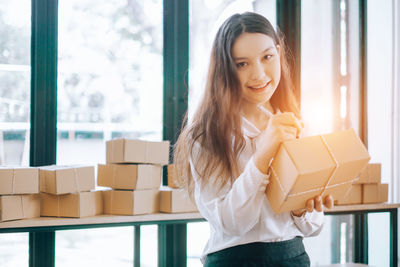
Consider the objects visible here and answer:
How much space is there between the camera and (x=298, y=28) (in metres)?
2.90

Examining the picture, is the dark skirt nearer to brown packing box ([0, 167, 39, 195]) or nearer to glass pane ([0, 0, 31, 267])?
brown packing box ([0, 167, 39, 195])

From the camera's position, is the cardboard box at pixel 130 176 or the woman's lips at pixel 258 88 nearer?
the woman's lips at pixel 258 88

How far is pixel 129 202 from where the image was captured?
202 cm

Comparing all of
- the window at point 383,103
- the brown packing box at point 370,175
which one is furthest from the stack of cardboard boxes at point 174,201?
the window at point 383,103

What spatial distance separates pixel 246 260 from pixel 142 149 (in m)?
1.19

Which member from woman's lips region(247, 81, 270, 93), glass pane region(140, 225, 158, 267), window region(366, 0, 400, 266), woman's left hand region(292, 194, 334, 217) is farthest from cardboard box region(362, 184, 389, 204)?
woman's lips region(247, 81, 270, 93)

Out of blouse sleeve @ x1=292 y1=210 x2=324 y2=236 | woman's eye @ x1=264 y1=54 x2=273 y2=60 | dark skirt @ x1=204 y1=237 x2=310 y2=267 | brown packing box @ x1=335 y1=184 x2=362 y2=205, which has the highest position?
woman's eye @ x1=264 y1=54 x2=273 y2=60

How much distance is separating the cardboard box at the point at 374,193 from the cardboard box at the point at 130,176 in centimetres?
135

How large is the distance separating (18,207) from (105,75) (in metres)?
1.03

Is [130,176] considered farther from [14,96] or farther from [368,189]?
[368,189]

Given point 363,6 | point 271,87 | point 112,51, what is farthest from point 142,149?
point 363,6

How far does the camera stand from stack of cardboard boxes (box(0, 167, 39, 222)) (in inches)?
71.6

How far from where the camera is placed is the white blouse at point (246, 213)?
0.89 meters

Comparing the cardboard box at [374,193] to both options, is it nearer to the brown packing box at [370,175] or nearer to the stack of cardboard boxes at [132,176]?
the brown packing box at [370,175]
